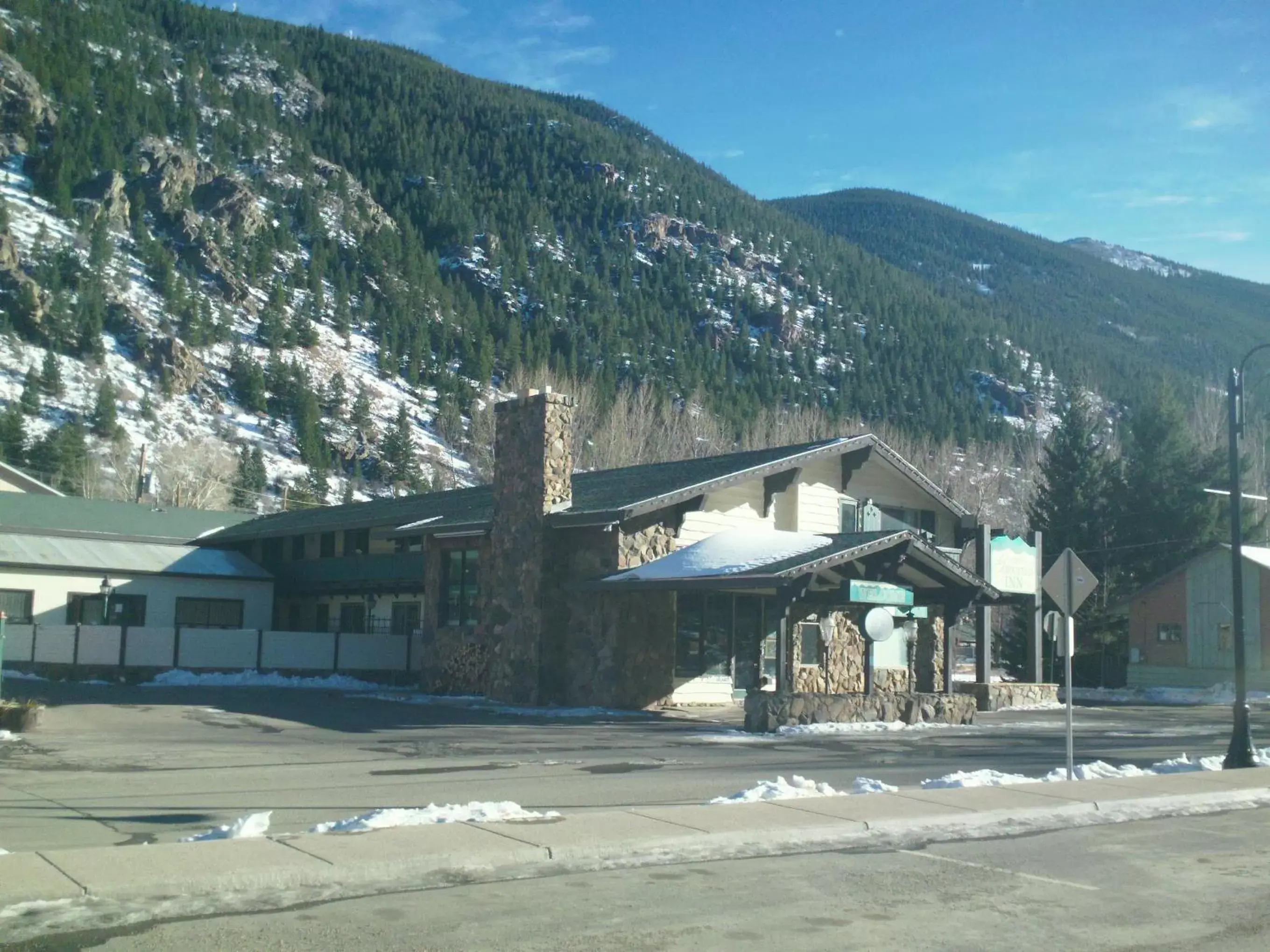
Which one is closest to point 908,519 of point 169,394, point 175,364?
point 169,394

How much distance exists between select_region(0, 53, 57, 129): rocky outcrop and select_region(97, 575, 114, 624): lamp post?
372ft

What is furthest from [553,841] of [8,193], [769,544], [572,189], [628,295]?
[572,189]

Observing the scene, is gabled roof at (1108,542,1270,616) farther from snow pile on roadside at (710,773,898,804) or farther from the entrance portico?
snow pile on roadside at (710,773,898,804)

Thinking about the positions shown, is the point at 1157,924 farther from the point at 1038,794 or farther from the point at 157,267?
the point at 157,267

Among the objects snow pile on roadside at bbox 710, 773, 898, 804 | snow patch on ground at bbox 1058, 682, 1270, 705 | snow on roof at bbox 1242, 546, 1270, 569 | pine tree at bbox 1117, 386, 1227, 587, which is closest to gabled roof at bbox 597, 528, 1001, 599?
snow pile on roadside at bbox 710, 773, 898, 804

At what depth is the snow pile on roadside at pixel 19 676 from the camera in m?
32.5

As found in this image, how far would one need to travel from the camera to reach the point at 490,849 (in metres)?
9.57

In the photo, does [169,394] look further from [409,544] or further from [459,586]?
[459,586]

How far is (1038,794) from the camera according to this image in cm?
1352

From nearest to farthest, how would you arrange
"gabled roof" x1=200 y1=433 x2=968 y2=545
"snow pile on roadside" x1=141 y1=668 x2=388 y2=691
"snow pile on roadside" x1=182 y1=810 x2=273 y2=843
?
"snow pile on roadside" x1=182 y1=810 x2=273 y2=843, "gabled roof" x1=200 y1=433 x2=968 y2=545, "snow pile on roadside" x1=141 y1=668 x2=388 y2=691

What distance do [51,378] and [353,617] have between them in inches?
2678

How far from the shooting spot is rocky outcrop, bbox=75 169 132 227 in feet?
415

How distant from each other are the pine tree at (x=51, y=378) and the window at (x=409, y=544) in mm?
69375

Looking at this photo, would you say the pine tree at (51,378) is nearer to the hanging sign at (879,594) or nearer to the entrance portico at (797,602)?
the entrance portico at (797,602)
